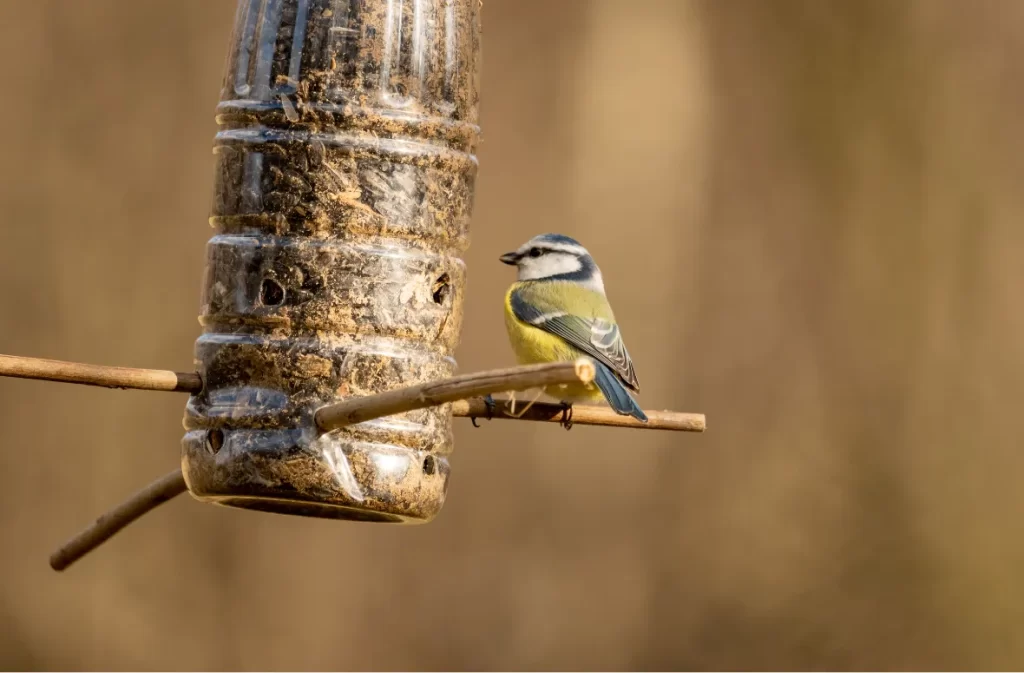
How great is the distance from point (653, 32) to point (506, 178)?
1209 millimetres

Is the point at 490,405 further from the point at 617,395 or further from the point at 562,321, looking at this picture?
the point at 562,321

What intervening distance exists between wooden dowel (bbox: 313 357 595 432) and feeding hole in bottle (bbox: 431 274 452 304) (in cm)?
53

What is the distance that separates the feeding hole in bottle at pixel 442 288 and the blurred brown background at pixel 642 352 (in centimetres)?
359

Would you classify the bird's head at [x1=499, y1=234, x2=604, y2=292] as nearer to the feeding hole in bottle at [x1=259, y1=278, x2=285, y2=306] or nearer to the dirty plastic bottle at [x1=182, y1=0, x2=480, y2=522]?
the dirty plastic bottle at [x1=182, y1=0, x2=480, y2=522]

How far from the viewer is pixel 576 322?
4.76 meters

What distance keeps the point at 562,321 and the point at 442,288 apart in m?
1.04

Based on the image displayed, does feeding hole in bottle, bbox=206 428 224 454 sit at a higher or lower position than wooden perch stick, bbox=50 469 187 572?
higher

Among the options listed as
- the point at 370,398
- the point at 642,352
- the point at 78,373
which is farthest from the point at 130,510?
the point at 642,352

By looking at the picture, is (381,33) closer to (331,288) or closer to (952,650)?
(331,288)

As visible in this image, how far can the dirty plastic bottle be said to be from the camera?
138 inches

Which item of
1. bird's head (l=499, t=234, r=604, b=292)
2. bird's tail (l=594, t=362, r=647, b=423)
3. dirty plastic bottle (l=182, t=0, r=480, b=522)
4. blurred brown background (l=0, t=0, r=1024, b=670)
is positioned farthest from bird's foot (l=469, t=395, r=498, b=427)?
blurred brown background (l=0, t=0, r=1024, b=670)

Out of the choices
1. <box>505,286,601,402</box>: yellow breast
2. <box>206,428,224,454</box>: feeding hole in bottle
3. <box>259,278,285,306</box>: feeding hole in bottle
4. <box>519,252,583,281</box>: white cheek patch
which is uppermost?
<box>519,252,583,281</box>: white cheek patch

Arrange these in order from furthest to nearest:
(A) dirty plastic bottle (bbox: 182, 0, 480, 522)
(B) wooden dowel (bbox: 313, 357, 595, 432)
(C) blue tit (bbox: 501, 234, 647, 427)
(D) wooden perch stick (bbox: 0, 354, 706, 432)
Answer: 1. (C) blue tit (bbox: 501, 234, 647, 427)
2. (A) dirty plastic bottle (bbox: 182, 0, 480, 522)
3. (D) wooden perch stick (bbox: 0, 354, 706, 432)
4. (B) wooden dowel (bbox: 313, 357, 595, 432)

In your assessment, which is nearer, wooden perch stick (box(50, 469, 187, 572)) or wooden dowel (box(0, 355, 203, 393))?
wooden dowel (box(0, 355, 203, 393))
